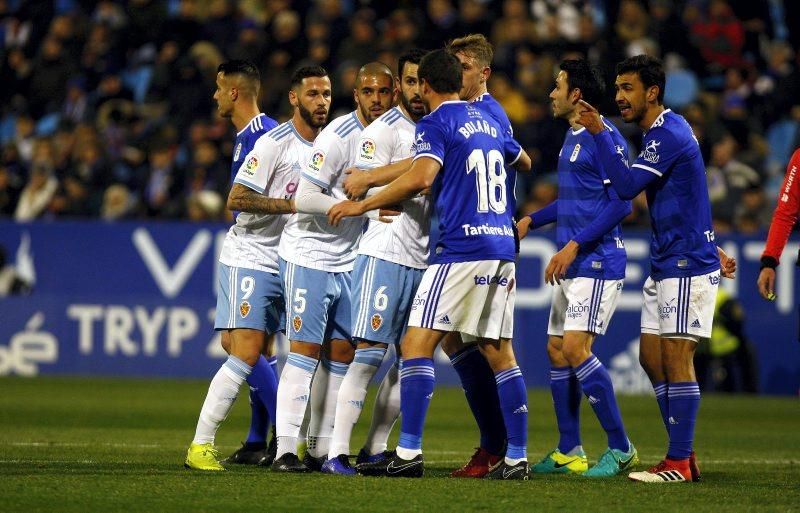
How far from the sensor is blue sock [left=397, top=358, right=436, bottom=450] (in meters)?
7.42

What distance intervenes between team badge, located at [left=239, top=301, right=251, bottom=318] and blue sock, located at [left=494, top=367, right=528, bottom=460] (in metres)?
1.68

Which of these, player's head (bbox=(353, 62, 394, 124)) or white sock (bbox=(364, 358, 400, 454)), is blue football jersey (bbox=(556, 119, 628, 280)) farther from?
white sock (bbox=(364, 358, 400, 454))

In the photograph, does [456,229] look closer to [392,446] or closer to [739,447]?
[392,446]

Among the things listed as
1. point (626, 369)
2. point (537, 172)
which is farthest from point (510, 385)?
point (537, 172)

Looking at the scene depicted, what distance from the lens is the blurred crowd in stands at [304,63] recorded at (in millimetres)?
17156

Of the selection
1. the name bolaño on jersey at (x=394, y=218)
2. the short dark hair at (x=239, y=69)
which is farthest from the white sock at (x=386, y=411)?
the short dark hair at (x=239, y=69)

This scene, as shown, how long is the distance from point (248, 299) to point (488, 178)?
1.76 metres

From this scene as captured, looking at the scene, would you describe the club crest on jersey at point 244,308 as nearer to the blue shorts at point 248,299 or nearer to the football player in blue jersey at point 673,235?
the blue shorts at point 248,299

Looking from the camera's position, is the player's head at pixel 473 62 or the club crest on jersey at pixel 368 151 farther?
the player's head at pixel 473 62

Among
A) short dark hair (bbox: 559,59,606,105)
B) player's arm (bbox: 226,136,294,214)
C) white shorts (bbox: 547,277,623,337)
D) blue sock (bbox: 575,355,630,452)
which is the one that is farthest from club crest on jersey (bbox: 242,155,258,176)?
blue sock (bbox: 575,355,630,452)

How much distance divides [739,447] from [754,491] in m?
3.21

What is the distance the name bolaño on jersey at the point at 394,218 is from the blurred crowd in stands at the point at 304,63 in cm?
817

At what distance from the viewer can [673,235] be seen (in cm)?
775

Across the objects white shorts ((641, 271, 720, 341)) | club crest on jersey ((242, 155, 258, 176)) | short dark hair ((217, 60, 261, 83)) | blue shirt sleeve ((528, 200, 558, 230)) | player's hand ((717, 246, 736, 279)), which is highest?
short dark hair ((217, 60, 261, 83))
